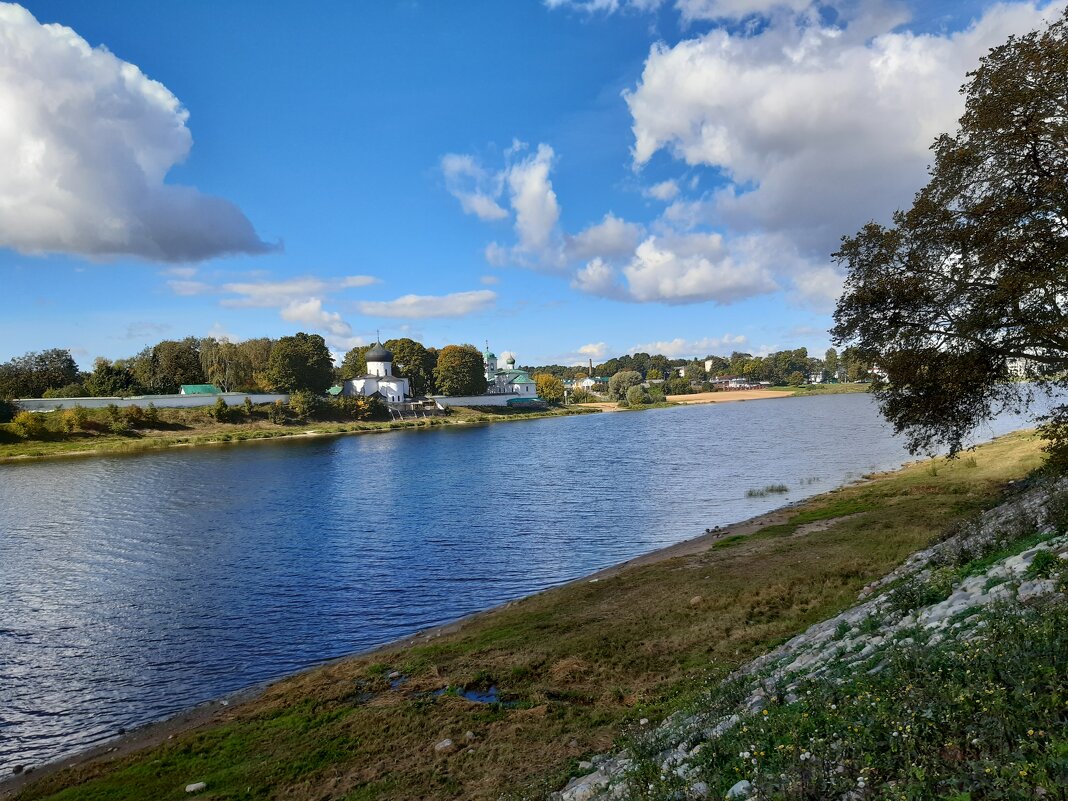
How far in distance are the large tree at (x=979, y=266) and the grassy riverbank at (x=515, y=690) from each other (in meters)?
5.45

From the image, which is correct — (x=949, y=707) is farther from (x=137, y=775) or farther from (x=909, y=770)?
(x=137, y=775)

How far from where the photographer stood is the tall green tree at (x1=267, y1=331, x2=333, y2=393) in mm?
138375

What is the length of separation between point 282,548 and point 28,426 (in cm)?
8722

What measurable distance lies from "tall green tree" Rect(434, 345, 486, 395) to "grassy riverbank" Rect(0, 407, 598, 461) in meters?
24.6

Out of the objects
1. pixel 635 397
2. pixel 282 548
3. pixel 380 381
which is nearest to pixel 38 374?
pixel 380 381

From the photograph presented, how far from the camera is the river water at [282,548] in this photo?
19875 millimetres

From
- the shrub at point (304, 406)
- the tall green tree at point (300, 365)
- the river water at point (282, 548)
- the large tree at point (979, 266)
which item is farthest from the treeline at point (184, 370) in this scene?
the large tree at point (979, 266)

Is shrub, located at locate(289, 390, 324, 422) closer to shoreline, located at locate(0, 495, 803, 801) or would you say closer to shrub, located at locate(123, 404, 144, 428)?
shrub, located at locate(123, 404, 144, 428)

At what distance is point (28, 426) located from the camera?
9562 cm

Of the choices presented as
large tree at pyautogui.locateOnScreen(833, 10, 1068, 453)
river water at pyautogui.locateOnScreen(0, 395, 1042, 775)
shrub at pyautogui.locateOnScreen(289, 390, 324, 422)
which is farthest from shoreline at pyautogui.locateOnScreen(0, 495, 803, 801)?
shrub at pyautogui.locateOnScreen(289, 390, 324, 422)

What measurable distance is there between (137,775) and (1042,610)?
53.7 feet

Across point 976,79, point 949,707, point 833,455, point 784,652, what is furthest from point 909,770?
point 833,455

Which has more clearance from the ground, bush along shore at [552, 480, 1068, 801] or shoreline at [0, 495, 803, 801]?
bush along shore at [552, 480, 1068, 801]

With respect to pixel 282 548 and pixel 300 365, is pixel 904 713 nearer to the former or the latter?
pixel 282 548
